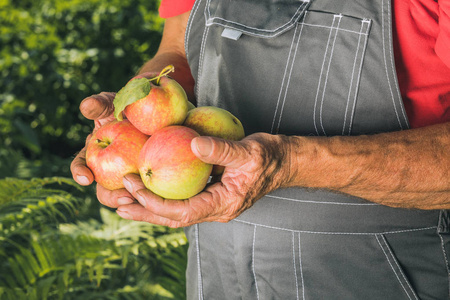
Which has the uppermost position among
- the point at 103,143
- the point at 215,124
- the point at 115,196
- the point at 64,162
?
the point at 215,124

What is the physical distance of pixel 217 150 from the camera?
992 millimetres

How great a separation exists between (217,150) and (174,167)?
0.17 m

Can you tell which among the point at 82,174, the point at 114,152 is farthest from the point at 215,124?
the point at 82,174

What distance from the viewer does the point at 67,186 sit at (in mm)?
3506

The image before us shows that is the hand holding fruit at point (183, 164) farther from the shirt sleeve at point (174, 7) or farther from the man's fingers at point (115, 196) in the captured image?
the shirt sleeve at point (174, 7)

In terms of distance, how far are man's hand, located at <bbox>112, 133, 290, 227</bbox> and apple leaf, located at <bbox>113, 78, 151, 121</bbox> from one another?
203 mm

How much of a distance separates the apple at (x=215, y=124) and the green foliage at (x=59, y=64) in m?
2.47

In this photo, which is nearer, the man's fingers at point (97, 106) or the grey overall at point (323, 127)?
the grey overall at point (323, 127)

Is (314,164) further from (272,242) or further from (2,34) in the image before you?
(2,34)

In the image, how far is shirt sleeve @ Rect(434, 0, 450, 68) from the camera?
3.60 feet

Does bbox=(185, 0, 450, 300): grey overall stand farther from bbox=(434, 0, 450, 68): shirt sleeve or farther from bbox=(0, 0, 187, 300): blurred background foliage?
bbox=(0, 0, 187, 300): blurred background foliage

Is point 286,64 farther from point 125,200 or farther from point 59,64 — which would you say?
point 59,64

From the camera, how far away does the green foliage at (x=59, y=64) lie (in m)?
3.61

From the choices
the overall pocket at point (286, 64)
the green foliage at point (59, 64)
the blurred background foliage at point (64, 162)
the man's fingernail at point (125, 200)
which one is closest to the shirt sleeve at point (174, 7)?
the overall pocket at point (286, 64)
